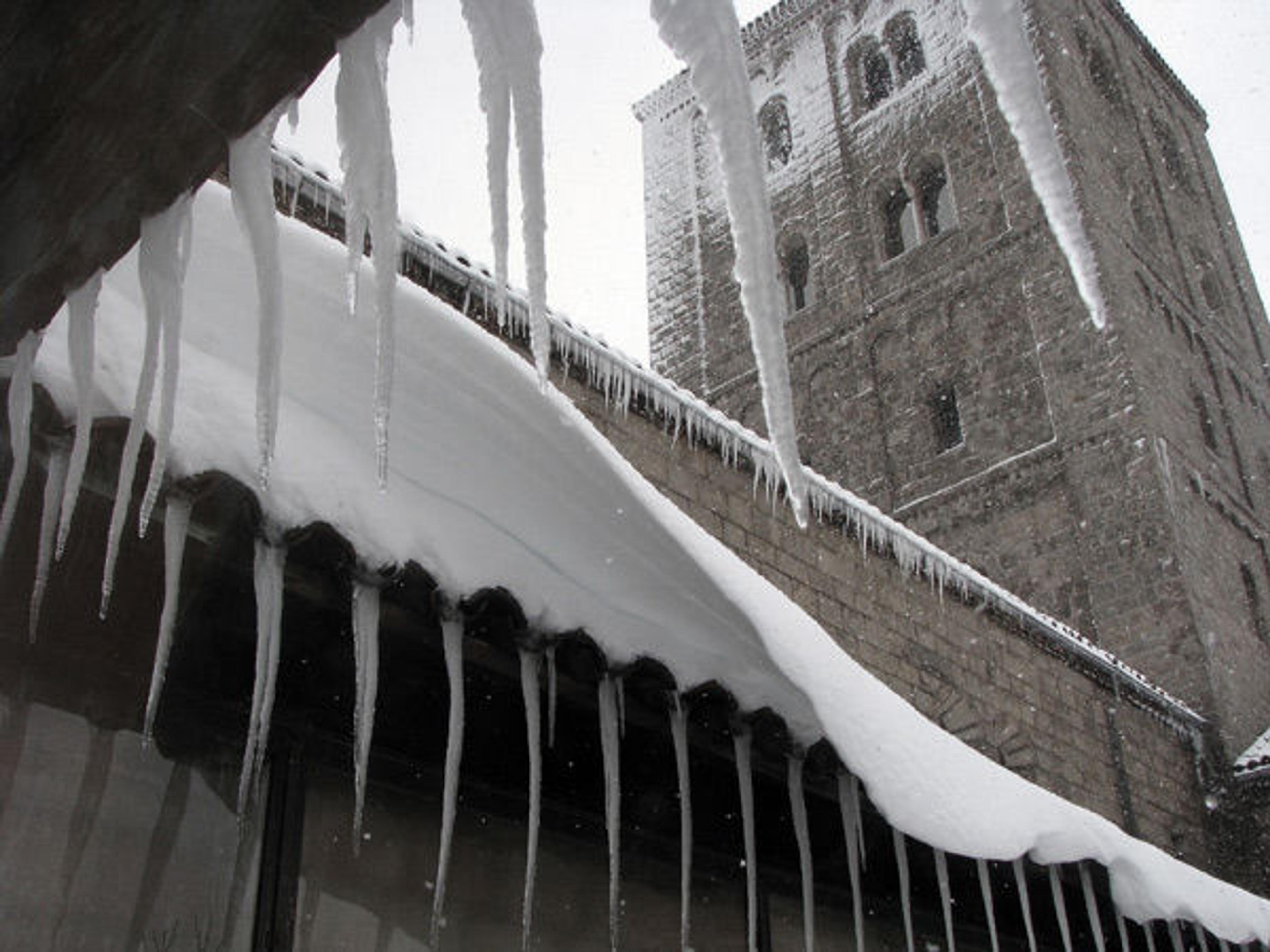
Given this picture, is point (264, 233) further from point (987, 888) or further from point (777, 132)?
point (777, 132)

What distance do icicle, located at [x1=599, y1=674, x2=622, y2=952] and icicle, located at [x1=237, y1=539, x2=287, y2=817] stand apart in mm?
724

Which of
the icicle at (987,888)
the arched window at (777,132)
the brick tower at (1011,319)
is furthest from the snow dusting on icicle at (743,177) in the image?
the arched window at (777,132)

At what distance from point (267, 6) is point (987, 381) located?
16.1m

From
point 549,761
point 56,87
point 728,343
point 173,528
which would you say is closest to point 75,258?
point 56,87

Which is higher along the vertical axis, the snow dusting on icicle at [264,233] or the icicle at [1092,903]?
the snow dusting on icicle at [264,233]

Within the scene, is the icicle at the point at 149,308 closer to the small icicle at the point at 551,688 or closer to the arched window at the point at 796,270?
the small icicle at the point at 551,688

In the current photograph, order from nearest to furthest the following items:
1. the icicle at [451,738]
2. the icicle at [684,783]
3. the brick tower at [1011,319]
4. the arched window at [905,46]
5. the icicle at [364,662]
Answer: the icicle at [364,662]
the icicle at [451,738]
the icicle at [684,783]
the brick tower at [1011,319]
the arched window at [905,46]

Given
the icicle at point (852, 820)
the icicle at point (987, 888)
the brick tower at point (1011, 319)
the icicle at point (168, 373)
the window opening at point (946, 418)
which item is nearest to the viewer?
the icicle at point (168, 373)

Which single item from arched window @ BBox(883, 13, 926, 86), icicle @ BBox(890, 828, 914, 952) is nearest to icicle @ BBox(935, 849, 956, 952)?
icicle @ BBox(890, 828, 914, 952)

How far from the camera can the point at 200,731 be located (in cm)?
263

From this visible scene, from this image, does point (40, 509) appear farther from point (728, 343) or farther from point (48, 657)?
point (728, 343)

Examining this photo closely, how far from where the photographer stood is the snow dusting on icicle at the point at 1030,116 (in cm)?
114

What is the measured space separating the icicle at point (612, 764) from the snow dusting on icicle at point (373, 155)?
1.16 meters

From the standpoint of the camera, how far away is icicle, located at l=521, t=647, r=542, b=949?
8.52ft
